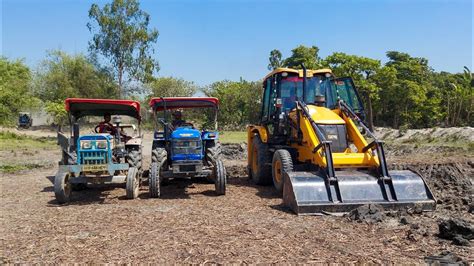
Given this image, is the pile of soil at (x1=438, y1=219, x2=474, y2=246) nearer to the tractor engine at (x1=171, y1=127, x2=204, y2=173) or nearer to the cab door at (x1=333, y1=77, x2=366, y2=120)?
the cab door at (x1=333, y1=77, x2=366, y2=120)

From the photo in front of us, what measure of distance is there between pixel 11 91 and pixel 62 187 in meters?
25.9

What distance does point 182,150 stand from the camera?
989cm

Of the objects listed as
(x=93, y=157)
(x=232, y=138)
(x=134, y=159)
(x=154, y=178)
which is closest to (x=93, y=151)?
(x=93, y=157)

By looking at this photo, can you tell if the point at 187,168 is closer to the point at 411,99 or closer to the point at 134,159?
the point at 134,159

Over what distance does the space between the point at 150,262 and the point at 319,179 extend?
3.94 meters

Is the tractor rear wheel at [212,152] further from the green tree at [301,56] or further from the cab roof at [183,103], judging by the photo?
the green tree at [301,56]

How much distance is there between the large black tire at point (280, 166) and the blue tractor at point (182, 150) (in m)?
1.22

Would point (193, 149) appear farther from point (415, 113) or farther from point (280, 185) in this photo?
point (415, 113)

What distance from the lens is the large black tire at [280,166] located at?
9.12 meters

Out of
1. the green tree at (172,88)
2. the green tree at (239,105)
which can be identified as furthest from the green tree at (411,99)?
the green tree at (172,88)

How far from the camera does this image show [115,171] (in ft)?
31.1

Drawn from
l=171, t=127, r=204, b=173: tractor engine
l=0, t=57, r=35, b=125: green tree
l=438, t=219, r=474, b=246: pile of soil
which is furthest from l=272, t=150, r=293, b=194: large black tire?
l=0, t=57, r=35, b=125: green tree

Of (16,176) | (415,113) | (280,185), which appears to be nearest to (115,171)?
(280,185)

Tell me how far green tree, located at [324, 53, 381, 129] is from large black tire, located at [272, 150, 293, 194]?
93.0 feet
